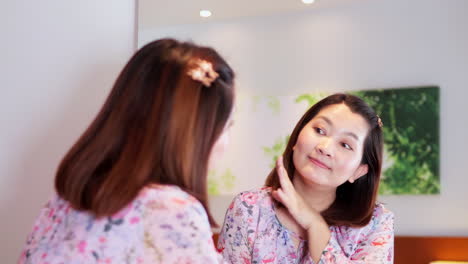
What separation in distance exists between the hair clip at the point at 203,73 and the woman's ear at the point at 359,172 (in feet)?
2.17

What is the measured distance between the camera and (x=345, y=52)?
Answer: 155 cm

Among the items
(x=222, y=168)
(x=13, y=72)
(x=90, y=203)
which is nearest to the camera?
(x=90, y=203)

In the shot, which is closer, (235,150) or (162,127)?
(162,127)

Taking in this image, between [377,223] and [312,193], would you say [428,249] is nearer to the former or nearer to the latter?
[377,223]

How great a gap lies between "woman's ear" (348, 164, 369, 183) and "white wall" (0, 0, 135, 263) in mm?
670

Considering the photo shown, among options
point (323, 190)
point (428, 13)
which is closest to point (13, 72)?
point (323, 190)

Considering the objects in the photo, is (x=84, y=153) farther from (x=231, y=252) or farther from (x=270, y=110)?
(x=270, y=110)

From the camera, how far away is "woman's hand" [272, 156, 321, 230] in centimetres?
133

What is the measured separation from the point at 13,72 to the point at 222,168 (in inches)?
23.2

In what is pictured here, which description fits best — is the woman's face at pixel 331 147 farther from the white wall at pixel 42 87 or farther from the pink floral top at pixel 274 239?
the white wall at pixel 42 87

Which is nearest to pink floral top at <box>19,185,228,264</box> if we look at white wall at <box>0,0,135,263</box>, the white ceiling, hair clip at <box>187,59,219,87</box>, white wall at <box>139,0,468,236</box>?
hair clip at <box>187,59,219,87</box>

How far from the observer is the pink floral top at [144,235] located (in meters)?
0.81

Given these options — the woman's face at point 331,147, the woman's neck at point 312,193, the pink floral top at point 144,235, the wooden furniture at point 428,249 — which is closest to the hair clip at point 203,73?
the pink floral top at point 144,235

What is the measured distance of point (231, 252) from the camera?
4.48 feet
